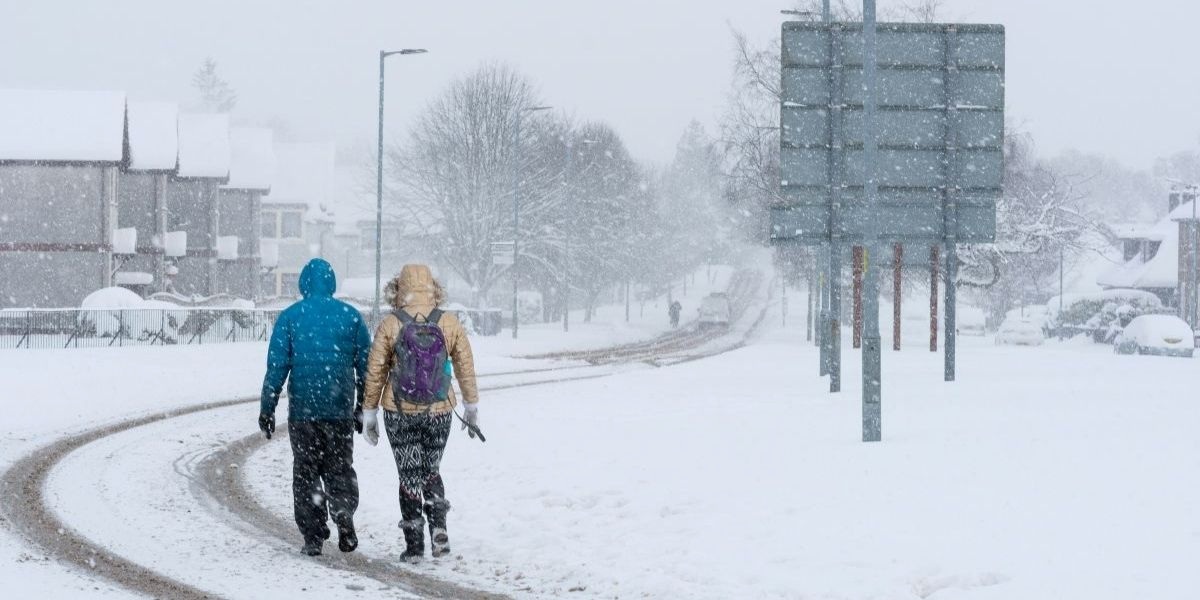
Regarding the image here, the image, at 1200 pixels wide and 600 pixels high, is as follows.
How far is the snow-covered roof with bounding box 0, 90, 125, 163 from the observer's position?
44.3 m

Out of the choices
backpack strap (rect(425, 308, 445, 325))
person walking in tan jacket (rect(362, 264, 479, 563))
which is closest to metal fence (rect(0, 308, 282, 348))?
person walking in tan jacket (rect(362, 264, 479, 563))

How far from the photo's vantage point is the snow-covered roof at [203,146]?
2223 inches

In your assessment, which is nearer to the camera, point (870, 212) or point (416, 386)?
point (416, 386)

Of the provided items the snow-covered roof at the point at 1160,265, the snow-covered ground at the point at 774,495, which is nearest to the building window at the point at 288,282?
the snow-covered roof at the point at 1160,265

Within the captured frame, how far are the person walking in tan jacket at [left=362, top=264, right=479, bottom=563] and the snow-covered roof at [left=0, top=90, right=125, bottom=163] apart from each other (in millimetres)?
39886

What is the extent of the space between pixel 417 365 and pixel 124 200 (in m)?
47.1

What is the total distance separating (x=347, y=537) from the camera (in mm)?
8547

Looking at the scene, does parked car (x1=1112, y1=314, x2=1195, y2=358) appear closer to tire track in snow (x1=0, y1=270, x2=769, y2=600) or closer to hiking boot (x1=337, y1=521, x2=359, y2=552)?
tire track in snow (x1=0, y1=270, x2=769, y2=600)

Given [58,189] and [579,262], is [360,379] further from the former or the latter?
[579,262]

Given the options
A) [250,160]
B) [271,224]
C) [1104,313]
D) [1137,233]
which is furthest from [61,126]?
[1137,233]

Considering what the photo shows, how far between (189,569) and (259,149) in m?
60.0

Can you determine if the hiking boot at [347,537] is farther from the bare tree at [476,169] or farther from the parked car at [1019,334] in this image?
the bare tree at [476,169]

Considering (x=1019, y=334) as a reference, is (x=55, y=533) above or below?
above

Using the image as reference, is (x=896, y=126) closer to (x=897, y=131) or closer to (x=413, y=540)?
(x=897, y=131)
